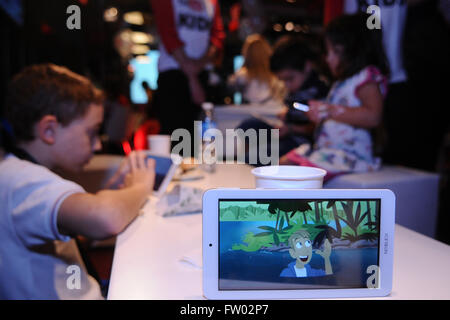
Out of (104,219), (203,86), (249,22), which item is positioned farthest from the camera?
(249,22)

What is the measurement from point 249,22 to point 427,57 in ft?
10.3

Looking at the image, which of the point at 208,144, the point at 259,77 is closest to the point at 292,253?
the point at 208,144

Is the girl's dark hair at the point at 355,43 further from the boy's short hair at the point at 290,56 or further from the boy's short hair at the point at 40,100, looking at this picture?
the boy's short hair at the point at 40,100

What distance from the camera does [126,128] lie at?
3.24 meters

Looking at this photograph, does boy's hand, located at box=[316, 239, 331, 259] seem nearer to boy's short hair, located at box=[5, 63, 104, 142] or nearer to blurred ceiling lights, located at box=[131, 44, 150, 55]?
boy's short hair, located at box=[5, 63, 104, 142]

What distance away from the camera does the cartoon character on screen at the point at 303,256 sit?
467 mm

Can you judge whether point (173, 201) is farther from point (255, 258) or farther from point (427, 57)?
point (427, 57)

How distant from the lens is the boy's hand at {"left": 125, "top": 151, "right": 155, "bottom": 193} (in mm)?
1030

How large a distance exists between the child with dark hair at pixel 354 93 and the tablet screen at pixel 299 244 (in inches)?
36.4

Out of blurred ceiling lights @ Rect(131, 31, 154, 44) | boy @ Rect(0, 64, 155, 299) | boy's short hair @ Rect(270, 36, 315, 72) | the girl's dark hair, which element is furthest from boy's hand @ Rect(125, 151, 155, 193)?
blurred ceiling lights @ Rect(131, 31, 154, 44)

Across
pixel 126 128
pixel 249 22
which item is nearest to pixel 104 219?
pixel 126 128

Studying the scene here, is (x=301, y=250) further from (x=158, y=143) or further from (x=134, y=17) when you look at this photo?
(x=134, y=17)

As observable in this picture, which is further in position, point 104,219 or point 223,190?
point 104,219

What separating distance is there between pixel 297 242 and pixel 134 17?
26.5ft
